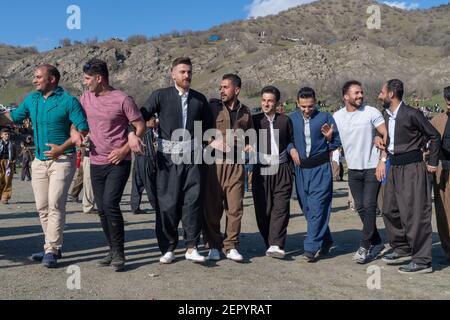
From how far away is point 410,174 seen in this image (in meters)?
5.93

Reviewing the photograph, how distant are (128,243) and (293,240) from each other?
2.34 meters

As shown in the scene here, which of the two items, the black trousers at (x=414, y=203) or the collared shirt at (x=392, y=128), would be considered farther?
the collared shirt at (x=392, y=128)

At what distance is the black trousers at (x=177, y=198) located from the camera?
587 cm

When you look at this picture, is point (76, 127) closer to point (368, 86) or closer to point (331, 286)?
point (331, 286)

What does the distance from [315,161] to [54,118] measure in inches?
122

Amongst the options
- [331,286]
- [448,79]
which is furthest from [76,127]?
[448,79]

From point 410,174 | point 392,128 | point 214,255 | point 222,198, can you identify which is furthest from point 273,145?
point 410,174

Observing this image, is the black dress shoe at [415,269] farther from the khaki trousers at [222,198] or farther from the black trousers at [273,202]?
the khaki trousers at [222,198]

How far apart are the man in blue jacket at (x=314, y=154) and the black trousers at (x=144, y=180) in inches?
69.7

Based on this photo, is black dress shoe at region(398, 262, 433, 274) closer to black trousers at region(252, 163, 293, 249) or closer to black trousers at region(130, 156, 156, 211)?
black trousers at region(252, 163, 293, 249)

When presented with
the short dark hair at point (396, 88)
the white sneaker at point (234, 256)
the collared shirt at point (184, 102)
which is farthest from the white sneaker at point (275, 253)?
the short dark hair at point (396, 88)

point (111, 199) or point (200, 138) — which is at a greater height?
point (200, 138)

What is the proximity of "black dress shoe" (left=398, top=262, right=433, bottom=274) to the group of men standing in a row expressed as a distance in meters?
0.01
